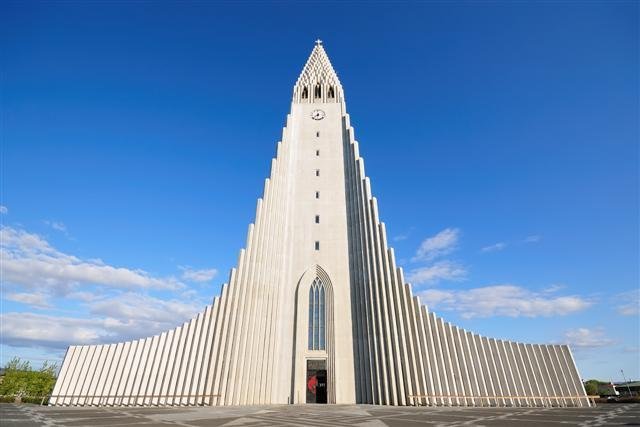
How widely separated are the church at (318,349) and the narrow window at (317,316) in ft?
0.26

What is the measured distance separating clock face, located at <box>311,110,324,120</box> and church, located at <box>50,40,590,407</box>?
1015 cm

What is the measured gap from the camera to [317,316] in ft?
86.4

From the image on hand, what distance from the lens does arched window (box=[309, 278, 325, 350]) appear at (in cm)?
2550

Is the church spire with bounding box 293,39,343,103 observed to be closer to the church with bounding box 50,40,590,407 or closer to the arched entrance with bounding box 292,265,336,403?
the church with bounding box 50,40,590,407

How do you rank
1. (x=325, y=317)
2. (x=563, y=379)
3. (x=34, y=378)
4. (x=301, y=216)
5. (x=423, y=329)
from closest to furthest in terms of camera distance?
(x=563, y=379) < (x=423, y=329) < (x=325, y=317) < (x=301, y=216) < (x=34, y=378)

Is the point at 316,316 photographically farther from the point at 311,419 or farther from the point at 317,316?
the point at 311,419

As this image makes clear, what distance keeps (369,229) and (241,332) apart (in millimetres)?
12494

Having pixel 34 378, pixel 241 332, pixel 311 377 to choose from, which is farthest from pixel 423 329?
pixel 34 378

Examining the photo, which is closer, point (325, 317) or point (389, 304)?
point (389, 304)

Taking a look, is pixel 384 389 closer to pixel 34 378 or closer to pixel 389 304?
pixel 389 304

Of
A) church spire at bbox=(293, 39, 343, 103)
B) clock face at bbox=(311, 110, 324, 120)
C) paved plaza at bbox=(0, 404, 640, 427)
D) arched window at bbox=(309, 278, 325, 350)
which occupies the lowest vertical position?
paved plaza at bbox=(0, 404, 640, 427)

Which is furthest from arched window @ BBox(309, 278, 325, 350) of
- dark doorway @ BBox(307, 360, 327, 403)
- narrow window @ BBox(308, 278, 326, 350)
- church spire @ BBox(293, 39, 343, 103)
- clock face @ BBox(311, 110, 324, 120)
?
church spire @ BBox(293, 39, 343, 103)

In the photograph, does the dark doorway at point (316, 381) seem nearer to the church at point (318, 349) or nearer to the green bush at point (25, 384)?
the church at point (318, 349)

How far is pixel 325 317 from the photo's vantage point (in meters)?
26.2
